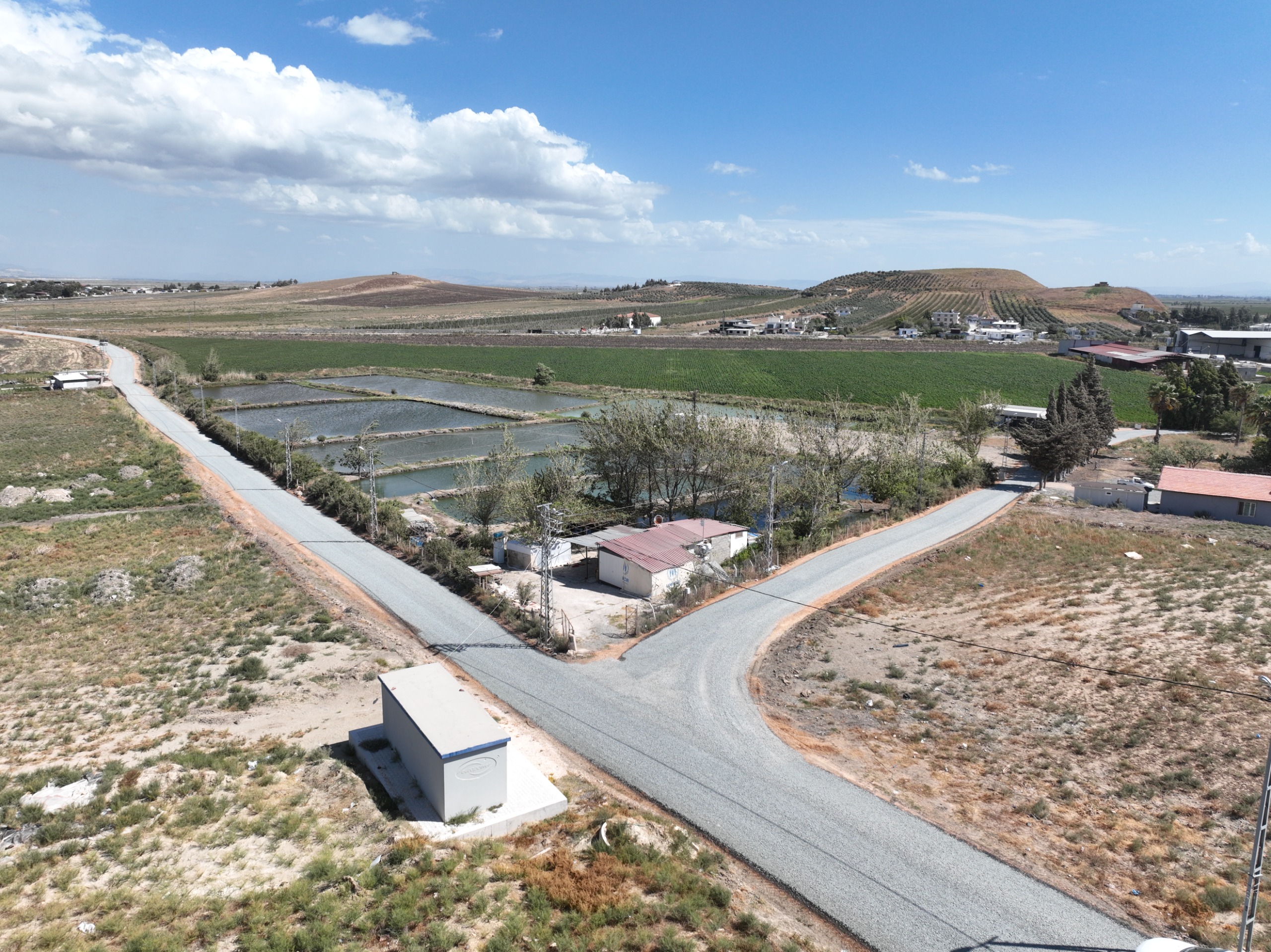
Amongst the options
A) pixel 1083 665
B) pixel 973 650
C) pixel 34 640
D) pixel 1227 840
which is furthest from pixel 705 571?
pixel 34 640

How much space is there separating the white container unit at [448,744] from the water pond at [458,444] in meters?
36.4

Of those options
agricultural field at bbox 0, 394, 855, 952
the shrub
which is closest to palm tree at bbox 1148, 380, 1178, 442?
agricultural field at bbox 0, 394, 855, 952

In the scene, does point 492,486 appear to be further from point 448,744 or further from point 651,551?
point 448,744

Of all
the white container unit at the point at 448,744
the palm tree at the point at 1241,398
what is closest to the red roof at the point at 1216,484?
the palm tree at the point at 1241,398

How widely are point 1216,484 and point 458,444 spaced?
4882cm

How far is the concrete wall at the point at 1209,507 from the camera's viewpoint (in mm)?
38469

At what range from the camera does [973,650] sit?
23.9m

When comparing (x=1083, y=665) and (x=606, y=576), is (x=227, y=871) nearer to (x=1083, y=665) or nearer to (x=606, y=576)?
(x=606, y=576)

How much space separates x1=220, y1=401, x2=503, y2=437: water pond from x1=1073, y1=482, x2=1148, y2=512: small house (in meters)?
42.0

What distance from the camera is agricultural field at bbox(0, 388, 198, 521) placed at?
135ft

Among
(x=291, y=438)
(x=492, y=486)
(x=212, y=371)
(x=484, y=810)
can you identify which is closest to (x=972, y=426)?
(x=492, y=486)

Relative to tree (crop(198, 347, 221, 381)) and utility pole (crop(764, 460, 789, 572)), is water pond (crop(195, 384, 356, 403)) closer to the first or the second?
tree (crop(198, 347, 221, 381))

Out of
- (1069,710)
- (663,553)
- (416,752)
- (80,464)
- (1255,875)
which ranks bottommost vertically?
(1069,710)

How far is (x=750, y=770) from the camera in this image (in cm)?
1712
